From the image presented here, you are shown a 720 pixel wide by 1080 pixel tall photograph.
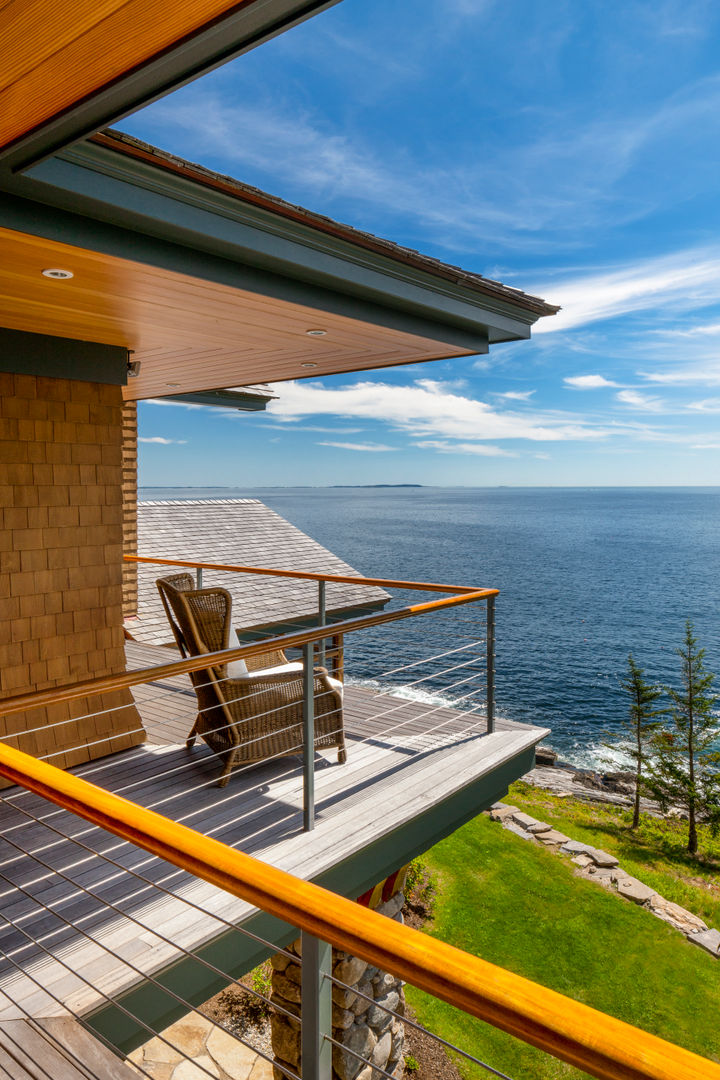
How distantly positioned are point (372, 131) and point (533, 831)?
209ft

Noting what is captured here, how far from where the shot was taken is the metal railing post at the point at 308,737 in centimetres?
369

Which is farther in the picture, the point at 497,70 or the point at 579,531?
the point at 579,531

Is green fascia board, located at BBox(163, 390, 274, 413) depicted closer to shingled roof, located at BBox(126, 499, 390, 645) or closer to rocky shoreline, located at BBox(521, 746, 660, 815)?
shingled roof, located at BBox(126, 499, 390, 645)

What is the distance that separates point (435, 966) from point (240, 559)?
11.4 metres

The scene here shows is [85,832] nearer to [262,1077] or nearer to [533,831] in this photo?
[262,1077]

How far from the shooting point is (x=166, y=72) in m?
1.97

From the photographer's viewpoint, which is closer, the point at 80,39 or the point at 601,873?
the point at 80,39

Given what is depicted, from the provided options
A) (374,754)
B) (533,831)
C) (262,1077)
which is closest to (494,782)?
(374,754)

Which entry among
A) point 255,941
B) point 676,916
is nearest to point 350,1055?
point 255,941

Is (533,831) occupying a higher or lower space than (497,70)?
lower

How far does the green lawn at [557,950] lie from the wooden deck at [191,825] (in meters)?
4.58

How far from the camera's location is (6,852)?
379 centimetres

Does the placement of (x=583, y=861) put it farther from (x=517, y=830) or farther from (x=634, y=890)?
(x=517, y=830)

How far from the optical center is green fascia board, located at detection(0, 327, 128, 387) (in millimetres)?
4621
